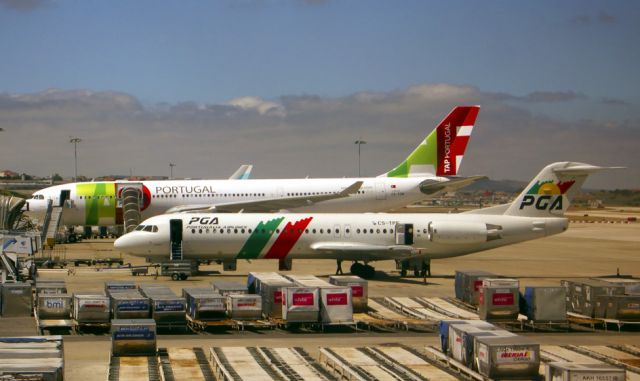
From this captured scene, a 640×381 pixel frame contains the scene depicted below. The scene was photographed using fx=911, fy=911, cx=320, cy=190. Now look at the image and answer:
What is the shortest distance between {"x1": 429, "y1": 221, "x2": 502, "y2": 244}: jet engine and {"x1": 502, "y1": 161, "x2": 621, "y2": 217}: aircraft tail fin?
2.47 m

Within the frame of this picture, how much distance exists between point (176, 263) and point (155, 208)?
21336 millimetres

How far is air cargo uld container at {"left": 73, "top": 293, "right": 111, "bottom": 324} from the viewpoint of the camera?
34.2m

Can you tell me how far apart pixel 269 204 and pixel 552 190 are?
933 inches

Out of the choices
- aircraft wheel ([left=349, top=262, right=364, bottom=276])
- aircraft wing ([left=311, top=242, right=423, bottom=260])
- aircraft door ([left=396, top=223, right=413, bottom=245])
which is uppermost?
aircraft door ([left=396, top=223, right=413, bottom=245])

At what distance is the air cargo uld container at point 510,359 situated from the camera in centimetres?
2548

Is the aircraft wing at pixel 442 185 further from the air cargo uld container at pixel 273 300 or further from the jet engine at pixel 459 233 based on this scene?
the air cargo uld container at pixel 273 300

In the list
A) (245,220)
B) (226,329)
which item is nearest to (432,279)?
(245,220)

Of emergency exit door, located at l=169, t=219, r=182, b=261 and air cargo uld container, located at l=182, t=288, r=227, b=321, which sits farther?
emergency exit door, located at l=169, t=219, r=182, b=261

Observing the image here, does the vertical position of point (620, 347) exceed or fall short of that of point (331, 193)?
it falls short

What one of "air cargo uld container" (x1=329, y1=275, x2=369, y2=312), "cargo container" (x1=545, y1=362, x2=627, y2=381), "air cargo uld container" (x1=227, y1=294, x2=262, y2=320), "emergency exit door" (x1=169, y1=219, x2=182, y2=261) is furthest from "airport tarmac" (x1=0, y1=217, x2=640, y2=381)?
"cargo container" (x1=545, y1=362, x2=627, y2=381)

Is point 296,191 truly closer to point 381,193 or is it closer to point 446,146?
point 381,193

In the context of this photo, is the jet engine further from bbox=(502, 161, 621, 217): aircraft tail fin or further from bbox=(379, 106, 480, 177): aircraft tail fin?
bbox=(379, 106, 480, 177): aircraft tail fin

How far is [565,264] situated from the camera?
6391 cm

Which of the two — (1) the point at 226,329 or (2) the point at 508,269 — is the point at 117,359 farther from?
(2) the point at 508,269
